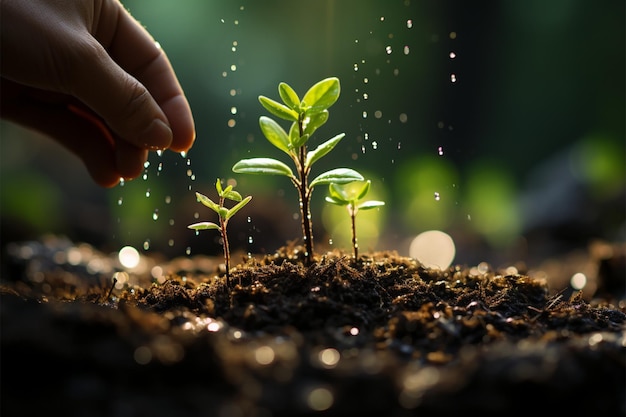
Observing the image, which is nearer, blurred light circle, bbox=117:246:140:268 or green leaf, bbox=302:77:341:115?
green leaf, bbox=302:77:341:115

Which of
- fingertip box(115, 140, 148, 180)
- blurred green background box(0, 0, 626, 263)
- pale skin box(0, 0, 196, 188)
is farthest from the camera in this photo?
blurred green background box(0, 0, 626, 263)

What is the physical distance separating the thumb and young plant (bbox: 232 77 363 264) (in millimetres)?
458

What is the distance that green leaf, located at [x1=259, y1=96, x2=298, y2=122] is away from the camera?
5.50 ft

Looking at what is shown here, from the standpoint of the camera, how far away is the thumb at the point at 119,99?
5.60ft

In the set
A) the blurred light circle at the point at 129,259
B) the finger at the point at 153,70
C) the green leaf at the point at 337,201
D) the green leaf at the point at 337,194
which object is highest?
the finger at the point at 153,70

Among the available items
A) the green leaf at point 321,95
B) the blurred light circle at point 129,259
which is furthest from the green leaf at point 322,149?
the blurred light circle at point 129,259

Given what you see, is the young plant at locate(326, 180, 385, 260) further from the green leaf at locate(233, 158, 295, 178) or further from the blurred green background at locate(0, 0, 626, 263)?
the blurred green background at locate(0, 0, 626, 263)

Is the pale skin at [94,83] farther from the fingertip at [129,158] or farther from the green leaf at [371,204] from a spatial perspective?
the green leaf at [371,204]

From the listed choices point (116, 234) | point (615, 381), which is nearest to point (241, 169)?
point (615, 381)

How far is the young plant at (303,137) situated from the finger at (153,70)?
576 millimetres

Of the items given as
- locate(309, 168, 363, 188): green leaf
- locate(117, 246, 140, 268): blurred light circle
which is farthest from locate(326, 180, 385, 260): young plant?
locate(117, 246, 140, 268): blurred light circle

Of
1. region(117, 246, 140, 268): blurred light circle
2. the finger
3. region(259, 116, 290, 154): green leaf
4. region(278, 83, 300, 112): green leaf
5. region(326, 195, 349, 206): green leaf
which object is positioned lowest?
region(117, 246, 140, 268): blurred light circle

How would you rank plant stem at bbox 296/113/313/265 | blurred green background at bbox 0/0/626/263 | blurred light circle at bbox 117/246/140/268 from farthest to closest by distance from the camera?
blurred green background at bbox 0/0/626/263
blurred light circle at bbox 117/246/140/268
plant stem at bbox 296/113/313/265

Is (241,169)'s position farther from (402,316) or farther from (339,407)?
(339,407)
